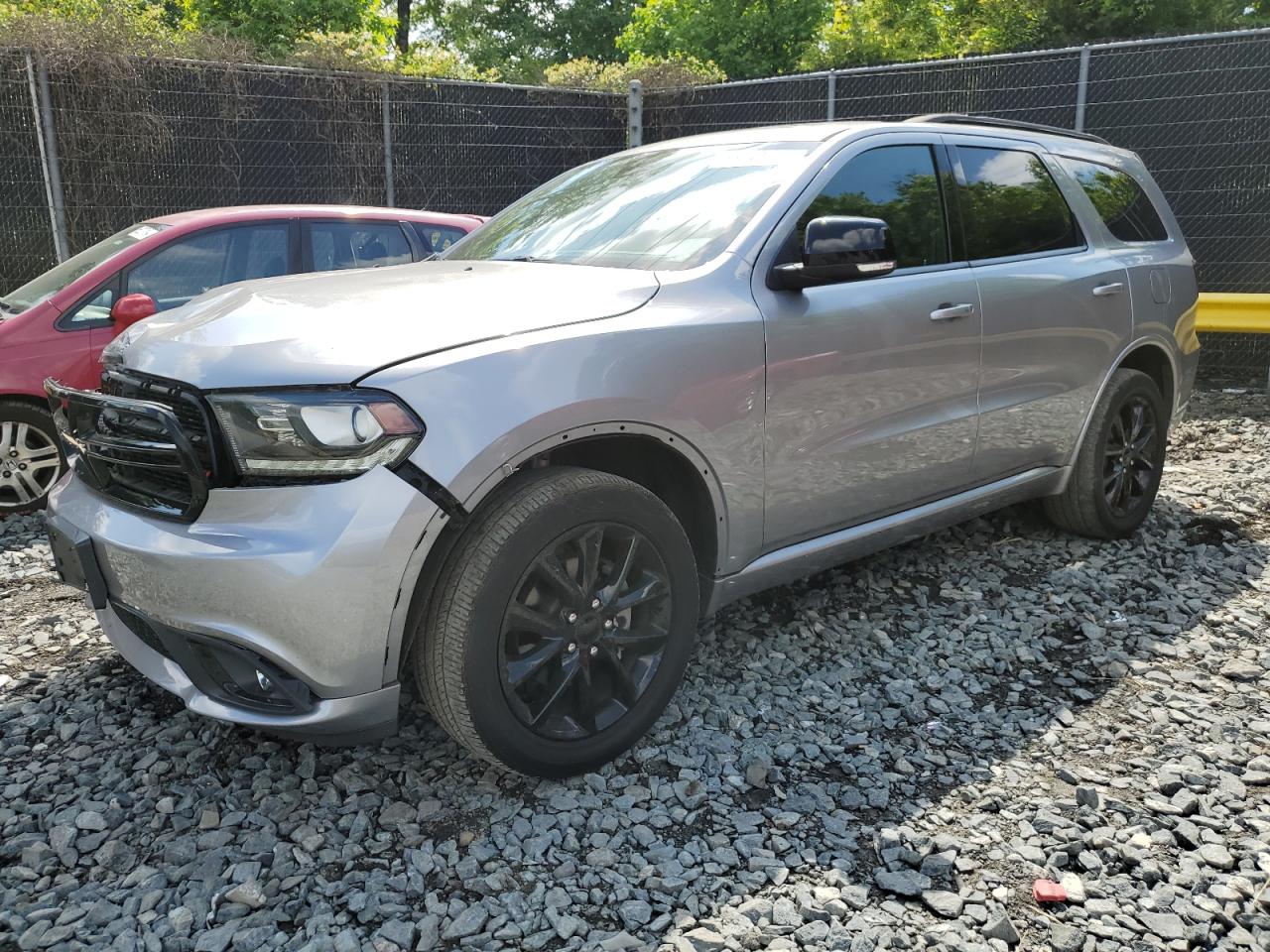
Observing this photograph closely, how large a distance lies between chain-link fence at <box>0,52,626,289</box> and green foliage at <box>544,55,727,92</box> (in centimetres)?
70

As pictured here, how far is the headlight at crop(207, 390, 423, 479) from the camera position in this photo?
2379 millimetres

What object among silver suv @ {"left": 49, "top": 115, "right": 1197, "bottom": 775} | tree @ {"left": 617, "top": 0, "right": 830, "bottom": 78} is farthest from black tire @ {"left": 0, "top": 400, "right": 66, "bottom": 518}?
tree @ {"left": 617, "top": 0, "right": 830, "bottom": 78}

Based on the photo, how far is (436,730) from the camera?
124 inches

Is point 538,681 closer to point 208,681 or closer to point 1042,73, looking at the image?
point 208,681

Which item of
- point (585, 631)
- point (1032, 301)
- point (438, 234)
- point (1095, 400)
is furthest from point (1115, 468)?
point (438, 234)

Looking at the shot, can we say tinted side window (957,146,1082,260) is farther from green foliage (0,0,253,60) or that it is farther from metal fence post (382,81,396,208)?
green foliage (0,0,253,60)

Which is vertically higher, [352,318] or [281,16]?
[281,16]

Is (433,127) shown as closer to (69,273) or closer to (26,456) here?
(69,273)

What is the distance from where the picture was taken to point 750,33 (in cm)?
3312

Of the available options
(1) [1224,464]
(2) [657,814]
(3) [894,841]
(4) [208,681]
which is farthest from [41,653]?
(1) [1224,464]

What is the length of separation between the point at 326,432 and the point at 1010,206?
9.99ft

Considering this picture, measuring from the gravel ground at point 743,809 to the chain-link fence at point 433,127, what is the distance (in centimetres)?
598

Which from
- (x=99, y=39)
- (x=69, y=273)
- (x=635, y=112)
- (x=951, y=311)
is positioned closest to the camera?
(x=951, y=311)

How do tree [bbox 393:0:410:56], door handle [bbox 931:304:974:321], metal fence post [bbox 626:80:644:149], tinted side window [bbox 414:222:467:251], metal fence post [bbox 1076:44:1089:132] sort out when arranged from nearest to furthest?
door handle [bbox 931:304:974:321] < tinted side window [bbox 414:222:467:251] < metal fence post [bbox 1076:44:1089:132] < metal fence post [bbox 626:80:644:149] < tree [bbox 393:0:410:56]
